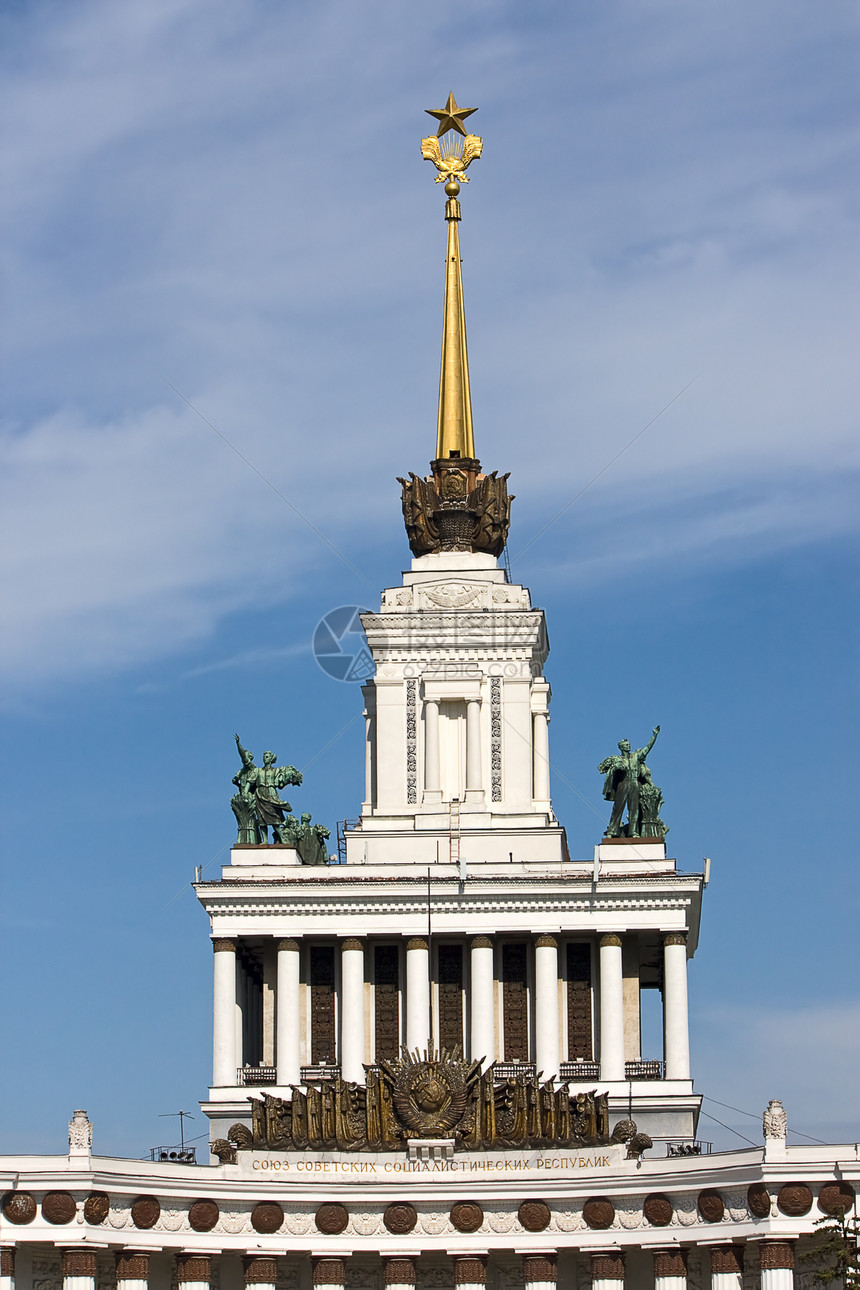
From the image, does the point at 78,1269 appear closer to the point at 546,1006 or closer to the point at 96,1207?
the point at 96,1207

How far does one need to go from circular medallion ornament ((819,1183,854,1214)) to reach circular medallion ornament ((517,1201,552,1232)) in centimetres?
778

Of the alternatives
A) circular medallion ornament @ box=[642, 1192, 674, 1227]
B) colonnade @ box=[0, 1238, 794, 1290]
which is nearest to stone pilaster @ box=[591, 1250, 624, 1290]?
colonnade @ box=[0, 1238, 794, 1290]

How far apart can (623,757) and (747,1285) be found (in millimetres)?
21282

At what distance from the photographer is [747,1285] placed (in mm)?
73062

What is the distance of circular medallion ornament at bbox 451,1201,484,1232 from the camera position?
74.1m

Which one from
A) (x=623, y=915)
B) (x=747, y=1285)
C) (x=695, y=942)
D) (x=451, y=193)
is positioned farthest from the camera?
(x=451, y=193)

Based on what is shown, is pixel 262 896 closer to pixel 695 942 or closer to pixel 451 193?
pixel 695 942

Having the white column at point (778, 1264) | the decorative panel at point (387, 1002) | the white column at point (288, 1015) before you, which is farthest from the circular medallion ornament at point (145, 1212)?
the white column at point (778, 1264)

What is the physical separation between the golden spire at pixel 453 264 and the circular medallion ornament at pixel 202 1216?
112ft

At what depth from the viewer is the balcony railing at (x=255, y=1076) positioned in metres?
85.4

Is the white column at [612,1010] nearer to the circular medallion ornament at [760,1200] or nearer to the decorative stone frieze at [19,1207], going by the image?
the circular medallion ornament at [760,1200]

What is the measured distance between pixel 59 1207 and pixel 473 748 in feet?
83.4

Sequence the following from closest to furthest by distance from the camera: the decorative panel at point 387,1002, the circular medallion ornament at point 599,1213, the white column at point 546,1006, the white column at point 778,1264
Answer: the white column at point 778,1264, the circular medallion ornament at point 599,1213, the white column at point 546,1006, the decorative panel at point 387,1002

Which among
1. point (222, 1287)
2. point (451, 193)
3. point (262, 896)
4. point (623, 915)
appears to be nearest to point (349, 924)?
point (262, 896)
